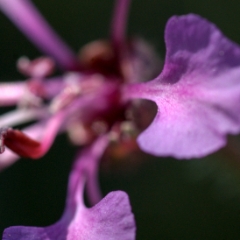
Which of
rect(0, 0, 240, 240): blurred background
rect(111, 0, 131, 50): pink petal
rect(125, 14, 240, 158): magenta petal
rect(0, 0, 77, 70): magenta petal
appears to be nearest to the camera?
rect(125, 14, 240, 158): magenta petal

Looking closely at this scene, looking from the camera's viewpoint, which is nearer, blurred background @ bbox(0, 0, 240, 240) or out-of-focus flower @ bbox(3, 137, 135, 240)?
out-of-focus flower @ bbox(3, 137, 135, 240)

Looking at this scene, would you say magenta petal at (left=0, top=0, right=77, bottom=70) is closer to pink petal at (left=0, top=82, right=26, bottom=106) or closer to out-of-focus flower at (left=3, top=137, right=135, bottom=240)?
pink petal at (left=0, top=82, right=26, bottom=106)

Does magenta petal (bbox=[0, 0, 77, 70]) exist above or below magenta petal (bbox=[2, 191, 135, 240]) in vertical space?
above

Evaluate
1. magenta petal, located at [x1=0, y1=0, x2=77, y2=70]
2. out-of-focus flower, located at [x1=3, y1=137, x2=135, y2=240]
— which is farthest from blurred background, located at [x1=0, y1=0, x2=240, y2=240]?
out-of-focus flower, located at [x1=3, y1=137, x2=135, y2=240]

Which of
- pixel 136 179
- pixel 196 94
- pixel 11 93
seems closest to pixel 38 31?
pixel 11 93

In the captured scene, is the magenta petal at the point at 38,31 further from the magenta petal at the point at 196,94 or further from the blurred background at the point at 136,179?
the magenta petal at the point at 196,94

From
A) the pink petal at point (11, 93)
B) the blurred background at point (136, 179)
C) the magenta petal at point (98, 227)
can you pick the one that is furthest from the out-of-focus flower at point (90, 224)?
the blurred background at point (136, 179)
